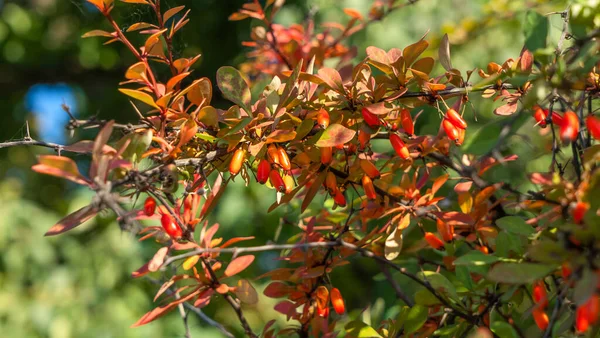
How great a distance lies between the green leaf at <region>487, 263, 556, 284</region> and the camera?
485 mm

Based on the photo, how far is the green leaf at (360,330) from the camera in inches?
28.2

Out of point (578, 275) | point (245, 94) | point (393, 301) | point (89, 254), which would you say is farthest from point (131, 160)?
point (89, 254)

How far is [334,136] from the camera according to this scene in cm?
63

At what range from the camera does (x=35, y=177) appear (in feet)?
12.7

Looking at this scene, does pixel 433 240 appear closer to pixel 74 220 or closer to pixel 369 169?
pixel 369 169

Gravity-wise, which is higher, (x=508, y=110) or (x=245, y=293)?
(x=508, y=110)

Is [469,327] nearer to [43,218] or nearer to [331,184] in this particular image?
[331,184]

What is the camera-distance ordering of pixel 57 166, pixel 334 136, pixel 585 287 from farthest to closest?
pixel 334 136
pixel 57 166
pixel 585 287

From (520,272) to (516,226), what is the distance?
0.48ft

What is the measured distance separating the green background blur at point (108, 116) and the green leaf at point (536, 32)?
0.94 m

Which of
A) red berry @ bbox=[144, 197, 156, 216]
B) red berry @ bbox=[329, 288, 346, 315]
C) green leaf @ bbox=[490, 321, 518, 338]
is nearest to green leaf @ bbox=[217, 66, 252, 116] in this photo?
red berry @ bbox=[144, 197, 156, 216]

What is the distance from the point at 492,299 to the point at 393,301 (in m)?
0.43

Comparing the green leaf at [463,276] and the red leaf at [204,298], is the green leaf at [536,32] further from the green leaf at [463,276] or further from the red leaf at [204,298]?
the red leaf at [204,298]

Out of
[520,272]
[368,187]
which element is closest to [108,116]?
[368,187]
